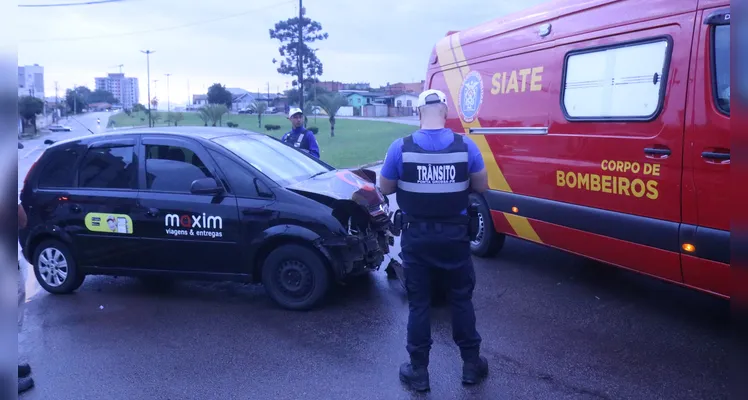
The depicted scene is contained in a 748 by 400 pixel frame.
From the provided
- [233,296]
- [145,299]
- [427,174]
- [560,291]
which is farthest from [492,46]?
[145,299]

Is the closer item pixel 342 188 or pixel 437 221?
pixel 437 221

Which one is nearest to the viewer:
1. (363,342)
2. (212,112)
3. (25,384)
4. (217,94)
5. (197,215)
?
(25,384)

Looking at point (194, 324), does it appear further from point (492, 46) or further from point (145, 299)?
point (492, 46)

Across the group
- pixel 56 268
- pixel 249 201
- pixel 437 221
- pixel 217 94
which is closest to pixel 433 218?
pixel 437 221

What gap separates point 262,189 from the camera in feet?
17.9

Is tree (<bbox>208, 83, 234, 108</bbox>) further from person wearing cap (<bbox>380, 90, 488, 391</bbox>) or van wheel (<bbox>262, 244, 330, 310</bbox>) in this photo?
person wearing cap (<bbox>380, 90, 488, 391</bbox>)

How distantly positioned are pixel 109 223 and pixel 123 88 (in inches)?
2088

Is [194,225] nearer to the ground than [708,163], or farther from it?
nearer to the ground

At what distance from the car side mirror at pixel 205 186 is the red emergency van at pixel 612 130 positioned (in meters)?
3.00

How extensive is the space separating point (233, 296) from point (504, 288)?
8.77 ft

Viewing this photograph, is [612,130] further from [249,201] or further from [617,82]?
[249,201]

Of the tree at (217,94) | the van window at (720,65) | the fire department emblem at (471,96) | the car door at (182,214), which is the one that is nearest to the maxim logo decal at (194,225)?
the car door at (182,214)

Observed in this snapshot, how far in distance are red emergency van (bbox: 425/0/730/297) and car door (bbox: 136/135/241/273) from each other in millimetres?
2924

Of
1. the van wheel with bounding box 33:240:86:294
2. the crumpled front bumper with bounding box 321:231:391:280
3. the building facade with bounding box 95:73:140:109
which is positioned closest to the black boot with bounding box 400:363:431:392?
the crumpled front bumper with bounding box 321:231:391:280
